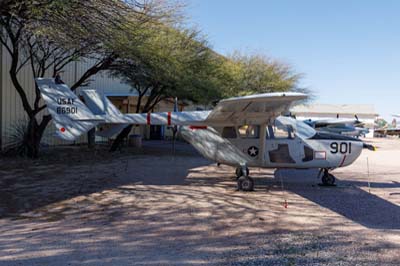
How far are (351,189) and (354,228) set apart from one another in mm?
4273

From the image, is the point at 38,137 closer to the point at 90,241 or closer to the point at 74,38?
the point at 74,38

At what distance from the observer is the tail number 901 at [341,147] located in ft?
33.8

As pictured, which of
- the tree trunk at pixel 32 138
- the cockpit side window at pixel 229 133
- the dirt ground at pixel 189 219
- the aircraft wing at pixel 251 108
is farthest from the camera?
the tree trunk at pixel 32 138

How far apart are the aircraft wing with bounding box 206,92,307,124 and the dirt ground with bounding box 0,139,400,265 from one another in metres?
1.86

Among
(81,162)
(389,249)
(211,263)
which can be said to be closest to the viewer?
(211,263)

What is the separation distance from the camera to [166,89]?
1766cm

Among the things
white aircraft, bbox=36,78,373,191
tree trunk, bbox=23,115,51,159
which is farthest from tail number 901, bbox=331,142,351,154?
tree trunk, bbox=23,115,51,159

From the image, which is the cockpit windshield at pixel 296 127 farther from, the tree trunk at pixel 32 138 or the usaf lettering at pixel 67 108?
the tree trunk at pixel 32 138

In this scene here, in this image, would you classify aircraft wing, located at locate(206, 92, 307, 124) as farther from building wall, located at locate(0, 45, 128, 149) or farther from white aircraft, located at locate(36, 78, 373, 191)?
building wall, located at locate(0, 45, 128, 149)

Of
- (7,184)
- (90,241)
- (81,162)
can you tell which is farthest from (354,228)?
(81,162)

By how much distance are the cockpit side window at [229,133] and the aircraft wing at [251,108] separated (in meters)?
0.24

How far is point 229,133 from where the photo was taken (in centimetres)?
1050

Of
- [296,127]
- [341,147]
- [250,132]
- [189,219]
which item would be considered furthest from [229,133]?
[189,219]

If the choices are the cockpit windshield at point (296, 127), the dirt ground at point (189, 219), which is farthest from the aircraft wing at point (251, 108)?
the dirt ground at point (189, 219)
